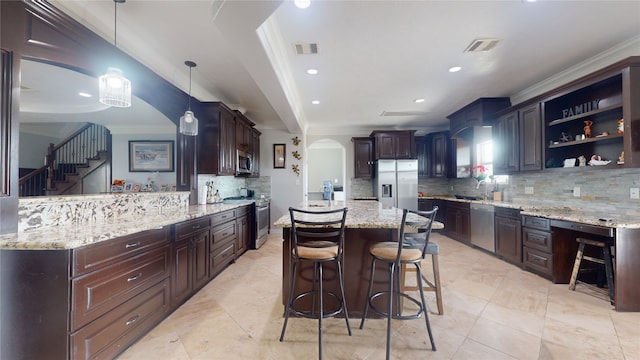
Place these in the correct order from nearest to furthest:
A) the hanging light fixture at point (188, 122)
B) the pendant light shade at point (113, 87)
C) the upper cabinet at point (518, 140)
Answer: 1. the pendant light shade at point (113, 87)
2. the hanging light fixture at point (188, 122)
3. the upper cabinet at point (518, 140)

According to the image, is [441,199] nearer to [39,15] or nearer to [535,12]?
[535,12]

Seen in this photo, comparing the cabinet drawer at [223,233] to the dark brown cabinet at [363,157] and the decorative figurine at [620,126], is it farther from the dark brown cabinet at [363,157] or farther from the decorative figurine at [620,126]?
the decorative figurine at [620,126]

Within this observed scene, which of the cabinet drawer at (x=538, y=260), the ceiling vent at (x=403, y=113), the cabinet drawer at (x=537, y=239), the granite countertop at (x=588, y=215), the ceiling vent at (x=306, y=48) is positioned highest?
the ceiling vent at (x=403, y=113)

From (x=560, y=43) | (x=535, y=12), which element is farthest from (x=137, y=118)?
(x=560, y=43)

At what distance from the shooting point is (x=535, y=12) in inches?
81.3

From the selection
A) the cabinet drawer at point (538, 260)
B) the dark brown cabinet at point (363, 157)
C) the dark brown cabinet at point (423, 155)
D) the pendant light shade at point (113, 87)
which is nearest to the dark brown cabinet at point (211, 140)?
the pendant light shade at point (113, 87)

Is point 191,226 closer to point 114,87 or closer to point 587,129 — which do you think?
point 114,87

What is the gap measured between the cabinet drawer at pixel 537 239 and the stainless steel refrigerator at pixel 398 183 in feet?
7.68

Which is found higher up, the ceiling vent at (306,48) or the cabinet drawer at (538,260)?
the ceiling vent at (306,48)

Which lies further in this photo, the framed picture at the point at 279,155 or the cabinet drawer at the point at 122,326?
the framed picture at the point at 279,155

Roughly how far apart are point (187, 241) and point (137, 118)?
3.03 meters

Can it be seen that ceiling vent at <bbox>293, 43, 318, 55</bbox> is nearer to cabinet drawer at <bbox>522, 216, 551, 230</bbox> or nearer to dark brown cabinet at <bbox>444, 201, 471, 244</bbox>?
cabinet drawer at <bbox>522, 216, 551, 230</bbox>

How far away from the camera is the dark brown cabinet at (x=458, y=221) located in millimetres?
4677

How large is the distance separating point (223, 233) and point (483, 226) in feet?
13.5
